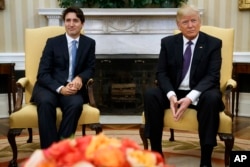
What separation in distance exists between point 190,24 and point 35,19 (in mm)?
2546

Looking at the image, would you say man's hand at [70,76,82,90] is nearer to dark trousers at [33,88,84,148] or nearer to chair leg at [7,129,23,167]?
dark trousers at [33,88,84,148]

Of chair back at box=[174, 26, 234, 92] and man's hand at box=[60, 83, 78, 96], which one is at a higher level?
chair back at box=[174, 26, 234, 92]

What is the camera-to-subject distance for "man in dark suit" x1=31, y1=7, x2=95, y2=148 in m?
2.67

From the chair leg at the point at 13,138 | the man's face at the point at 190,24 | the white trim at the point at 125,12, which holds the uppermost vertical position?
the white trim at the point at 125,12

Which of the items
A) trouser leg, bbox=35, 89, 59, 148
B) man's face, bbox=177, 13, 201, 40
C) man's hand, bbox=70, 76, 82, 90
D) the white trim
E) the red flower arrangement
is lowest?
trouser leg, bbox=35, 89, 59, 148

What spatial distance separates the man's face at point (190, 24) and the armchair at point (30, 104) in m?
0.82

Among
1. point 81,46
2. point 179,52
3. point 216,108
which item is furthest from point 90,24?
point 216,108

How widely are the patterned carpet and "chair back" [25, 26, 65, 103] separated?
0.49 metres

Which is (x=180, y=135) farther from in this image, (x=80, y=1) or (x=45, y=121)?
(x=80, y=1)

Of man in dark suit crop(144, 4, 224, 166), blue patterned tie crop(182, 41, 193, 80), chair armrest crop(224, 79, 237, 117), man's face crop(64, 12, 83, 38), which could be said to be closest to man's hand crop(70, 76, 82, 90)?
man's face crop(64, 12, 83, 38)

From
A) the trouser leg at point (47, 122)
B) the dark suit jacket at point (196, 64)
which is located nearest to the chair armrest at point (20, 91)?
the trouser leg at point (47, 122)

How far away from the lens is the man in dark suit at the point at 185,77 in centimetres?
267

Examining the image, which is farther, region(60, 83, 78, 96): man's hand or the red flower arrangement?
region(60, 83, 78, 96): man's hand

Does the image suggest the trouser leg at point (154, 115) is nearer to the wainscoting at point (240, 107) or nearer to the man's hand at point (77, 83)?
the man's hand at point (77, 83)
